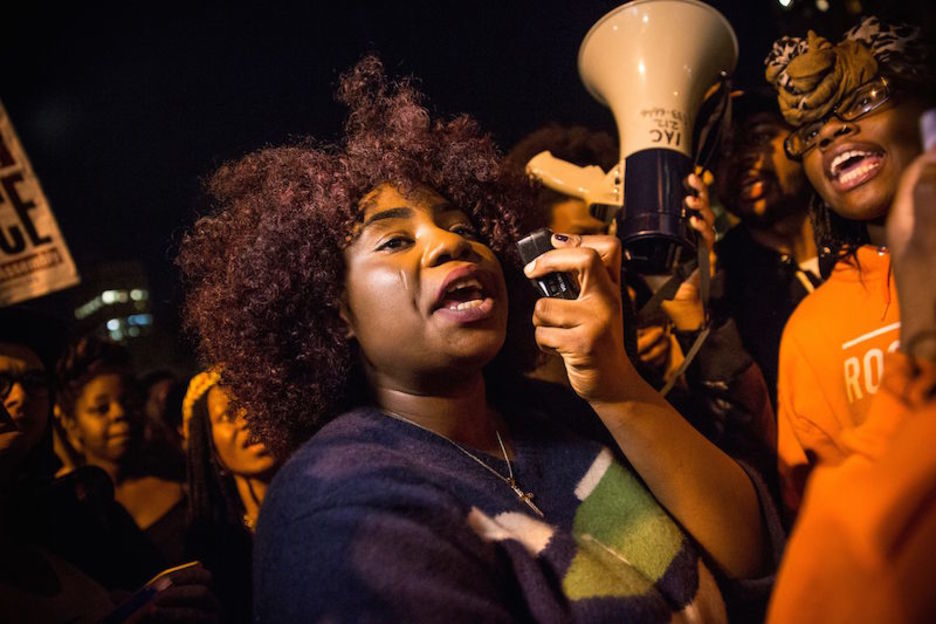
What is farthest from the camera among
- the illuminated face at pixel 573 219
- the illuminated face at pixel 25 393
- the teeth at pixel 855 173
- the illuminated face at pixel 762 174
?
the illuminated face at pixel 573 219

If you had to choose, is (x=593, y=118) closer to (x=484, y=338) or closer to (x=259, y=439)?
(x=484, y=338)

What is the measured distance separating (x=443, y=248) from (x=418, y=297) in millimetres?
168

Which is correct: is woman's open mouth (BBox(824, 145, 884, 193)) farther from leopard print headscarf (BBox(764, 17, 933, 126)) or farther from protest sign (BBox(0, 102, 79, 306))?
protest sign (BBox(0, 102, 79, 306))

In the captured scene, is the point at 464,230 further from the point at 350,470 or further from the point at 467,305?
the point at 350,470

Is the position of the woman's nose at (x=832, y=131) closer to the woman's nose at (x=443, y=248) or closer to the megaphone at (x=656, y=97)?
the megaphone at (x=656, y=97)

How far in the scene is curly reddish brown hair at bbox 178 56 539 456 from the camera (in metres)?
1.64

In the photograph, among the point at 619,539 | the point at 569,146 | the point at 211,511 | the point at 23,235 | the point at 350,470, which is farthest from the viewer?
the point at 23,235

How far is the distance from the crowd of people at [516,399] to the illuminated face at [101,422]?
42.8 inches

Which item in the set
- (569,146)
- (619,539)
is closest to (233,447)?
(619,539)

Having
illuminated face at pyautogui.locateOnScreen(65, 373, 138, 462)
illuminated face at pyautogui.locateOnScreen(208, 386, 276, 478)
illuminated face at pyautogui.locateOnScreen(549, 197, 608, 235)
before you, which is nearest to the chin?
illuminated face at pyautogui.locateOnScreen(549, 197, 608, 235)

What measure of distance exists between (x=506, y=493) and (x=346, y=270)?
80 cm

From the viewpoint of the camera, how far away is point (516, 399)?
1.86m

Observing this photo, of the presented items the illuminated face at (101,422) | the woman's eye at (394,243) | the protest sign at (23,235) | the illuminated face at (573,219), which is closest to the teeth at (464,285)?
the woman's eye at (394,243)

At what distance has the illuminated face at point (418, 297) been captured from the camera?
54.0 inches
